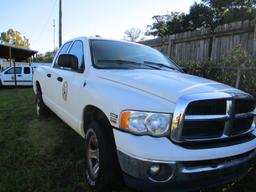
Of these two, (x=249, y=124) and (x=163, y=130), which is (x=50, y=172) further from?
(x=249, y=124)

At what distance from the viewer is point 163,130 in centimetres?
265

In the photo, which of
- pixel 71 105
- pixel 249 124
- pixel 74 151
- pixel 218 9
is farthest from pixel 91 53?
pixel 218 9

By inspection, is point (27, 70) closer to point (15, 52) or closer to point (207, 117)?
point (15, 52)

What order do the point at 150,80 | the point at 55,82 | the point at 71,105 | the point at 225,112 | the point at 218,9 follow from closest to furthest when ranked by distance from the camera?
the point at 225,112 → the point at 150,80 → the point at 71,105 → the point at 55,82 → the point at 218,9

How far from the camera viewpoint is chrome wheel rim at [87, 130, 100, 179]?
3340 mm

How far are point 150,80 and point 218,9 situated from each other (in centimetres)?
2634

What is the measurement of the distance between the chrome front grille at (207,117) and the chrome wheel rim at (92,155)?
1.08 m

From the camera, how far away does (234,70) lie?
19.5 feet

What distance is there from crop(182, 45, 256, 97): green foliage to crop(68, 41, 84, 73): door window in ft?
10.2

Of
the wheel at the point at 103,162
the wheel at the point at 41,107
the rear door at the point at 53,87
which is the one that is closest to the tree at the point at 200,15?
the wheel at the point at 41,107

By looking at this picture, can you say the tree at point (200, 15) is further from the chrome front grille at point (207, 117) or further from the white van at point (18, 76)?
the chrome front grille at point (207, 117)

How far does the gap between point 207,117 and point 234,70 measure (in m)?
3.59

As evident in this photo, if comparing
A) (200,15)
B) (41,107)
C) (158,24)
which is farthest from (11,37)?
(41,107)

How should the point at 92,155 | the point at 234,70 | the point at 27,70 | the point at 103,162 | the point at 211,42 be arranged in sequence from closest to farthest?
the point at 103,162
the point at 92,155
the point at 234,70
the point at 211,42
the point at 27,70
